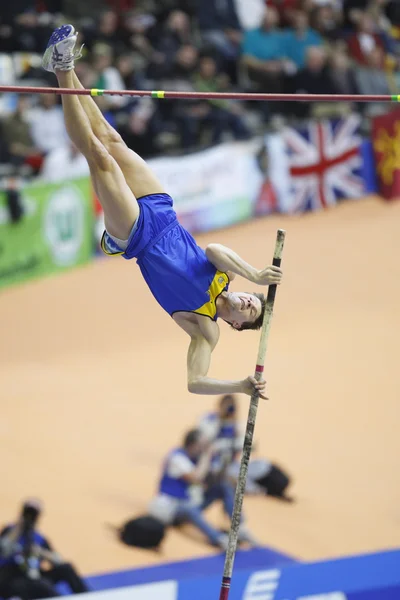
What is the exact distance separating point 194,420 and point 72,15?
22.4 ft

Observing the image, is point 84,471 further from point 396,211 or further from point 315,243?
point 396,211

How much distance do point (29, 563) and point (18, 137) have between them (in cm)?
642

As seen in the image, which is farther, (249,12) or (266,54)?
(249,12)

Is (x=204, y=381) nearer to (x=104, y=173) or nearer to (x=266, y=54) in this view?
(x=104, y=173)

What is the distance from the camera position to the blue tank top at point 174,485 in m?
10.0

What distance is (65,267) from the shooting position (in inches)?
562

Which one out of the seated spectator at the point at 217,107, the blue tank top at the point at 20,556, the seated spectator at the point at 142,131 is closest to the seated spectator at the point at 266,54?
the seated spectator at the point at 217,107

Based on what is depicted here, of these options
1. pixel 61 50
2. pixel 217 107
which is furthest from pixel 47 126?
pixel 61 50

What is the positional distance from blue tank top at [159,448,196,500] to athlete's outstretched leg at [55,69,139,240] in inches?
159

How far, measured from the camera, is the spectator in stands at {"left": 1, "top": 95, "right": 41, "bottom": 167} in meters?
13.5

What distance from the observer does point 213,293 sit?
6398 millimetres

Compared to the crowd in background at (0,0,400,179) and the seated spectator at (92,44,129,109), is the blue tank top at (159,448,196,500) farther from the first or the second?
→ the seated spectator at (92,44,129,109)

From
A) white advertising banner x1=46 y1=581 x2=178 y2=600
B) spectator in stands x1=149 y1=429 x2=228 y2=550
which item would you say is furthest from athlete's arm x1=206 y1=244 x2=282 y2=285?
spectator in stands x1=149 y1=429 x2=228 y2=550

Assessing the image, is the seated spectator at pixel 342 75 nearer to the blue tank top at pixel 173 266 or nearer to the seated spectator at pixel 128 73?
the seated spectator at pixel 128 73
